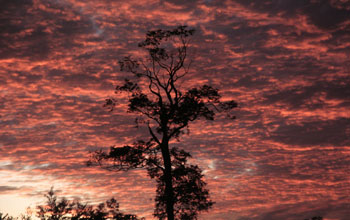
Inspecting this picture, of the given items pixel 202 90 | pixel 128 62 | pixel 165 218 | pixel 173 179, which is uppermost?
pixel 128 62

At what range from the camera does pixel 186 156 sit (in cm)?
3278

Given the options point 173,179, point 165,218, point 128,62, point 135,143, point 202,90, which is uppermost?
point 128,62

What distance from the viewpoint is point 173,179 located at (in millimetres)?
31750

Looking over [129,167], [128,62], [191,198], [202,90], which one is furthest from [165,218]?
[128,62]

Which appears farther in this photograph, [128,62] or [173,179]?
[128,62]

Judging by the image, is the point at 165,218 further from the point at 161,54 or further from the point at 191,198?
the point at 161,54

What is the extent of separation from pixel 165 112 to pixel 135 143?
3.47 m

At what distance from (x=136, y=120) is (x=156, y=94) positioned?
8.57ft

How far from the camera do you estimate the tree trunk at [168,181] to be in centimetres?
3114

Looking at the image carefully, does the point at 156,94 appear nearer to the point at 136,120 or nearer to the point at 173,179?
the point at 136,120

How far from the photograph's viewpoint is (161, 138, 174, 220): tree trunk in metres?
31.1

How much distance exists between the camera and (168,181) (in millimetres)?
31484

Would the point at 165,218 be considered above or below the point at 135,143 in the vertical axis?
below

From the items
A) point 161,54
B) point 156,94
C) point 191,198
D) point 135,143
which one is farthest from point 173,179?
point 161,54
